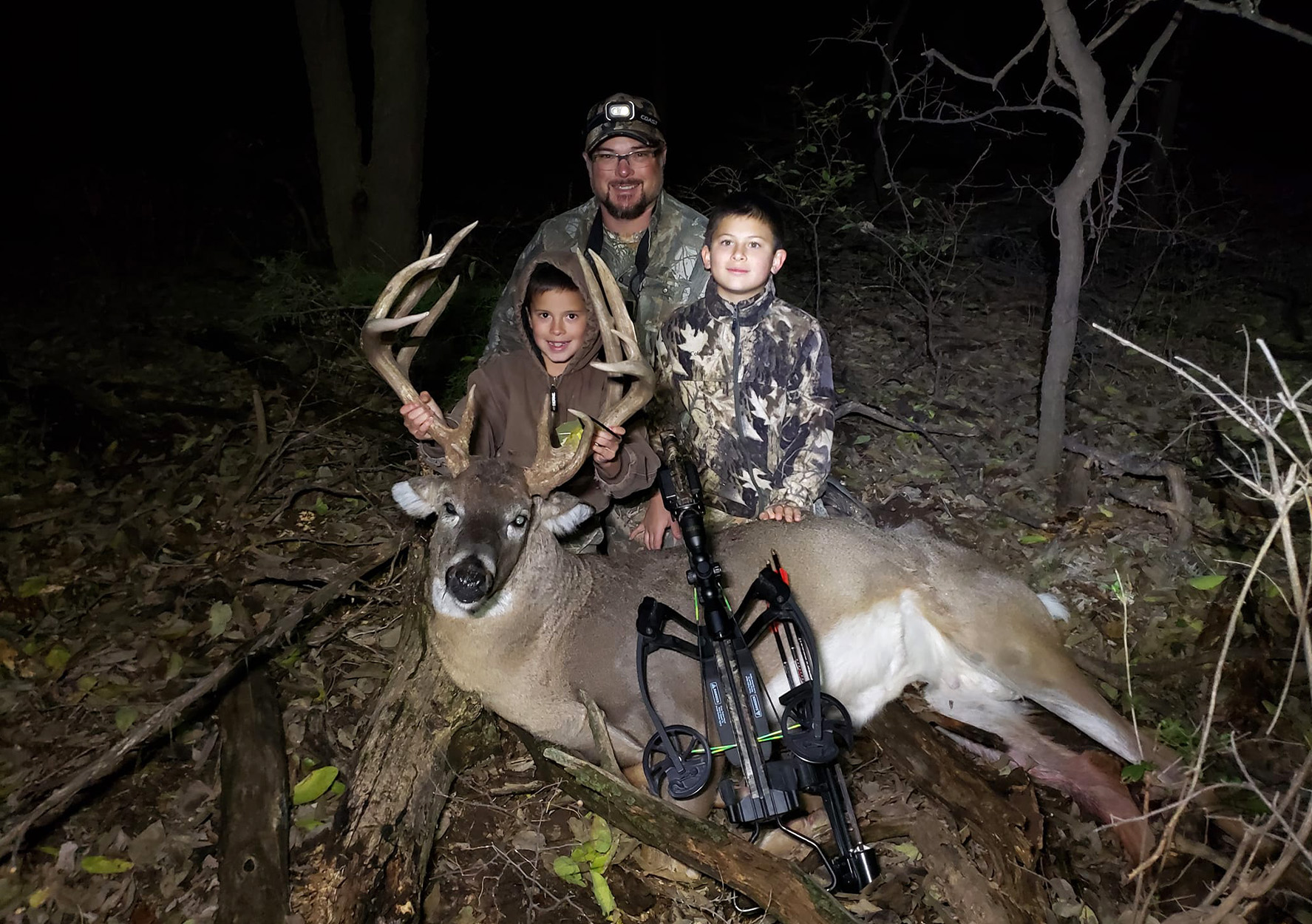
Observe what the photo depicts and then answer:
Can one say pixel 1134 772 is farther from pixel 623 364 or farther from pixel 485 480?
pixel 485 480

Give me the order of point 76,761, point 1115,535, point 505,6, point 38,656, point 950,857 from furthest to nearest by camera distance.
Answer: point 505,6
point 1115,535
point 38,656
point 76,761
point 950,857

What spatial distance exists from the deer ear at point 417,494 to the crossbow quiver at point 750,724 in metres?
1.31

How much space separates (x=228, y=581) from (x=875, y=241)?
935 cm

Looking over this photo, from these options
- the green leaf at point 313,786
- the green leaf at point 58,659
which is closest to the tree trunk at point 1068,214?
the green leaf at point 313,786

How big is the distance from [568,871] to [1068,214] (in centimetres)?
429

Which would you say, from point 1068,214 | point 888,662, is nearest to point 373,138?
point 1068,214

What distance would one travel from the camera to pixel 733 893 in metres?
3.42

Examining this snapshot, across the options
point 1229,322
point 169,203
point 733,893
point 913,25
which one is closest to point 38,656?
point 733,893

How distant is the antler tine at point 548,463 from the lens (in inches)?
148

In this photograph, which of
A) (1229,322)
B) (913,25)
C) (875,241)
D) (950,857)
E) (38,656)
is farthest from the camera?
(913,25)

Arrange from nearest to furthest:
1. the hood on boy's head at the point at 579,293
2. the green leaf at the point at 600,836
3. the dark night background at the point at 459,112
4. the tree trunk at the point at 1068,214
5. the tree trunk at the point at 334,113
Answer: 1. the green leaf at the point at 600,836
2. the hood on boy's head at the point at 579,293
3. the tree trunk at the point at 1068,214
4. the tree trunk at the point at 334,113
5. the dark night background at the point at 459,112

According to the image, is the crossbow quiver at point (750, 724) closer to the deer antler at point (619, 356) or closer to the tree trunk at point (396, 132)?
the deer antler at point (619, 356)

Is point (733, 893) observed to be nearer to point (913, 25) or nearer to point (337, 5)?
point (337, 5)

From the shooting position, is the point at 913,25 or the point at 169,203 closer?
the point at 169,203
